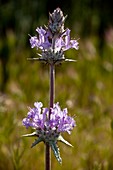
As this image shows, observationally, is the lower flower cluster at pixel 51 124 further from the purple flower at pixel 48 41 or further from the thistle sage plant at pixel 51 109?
the purple flower at pixel 48 41

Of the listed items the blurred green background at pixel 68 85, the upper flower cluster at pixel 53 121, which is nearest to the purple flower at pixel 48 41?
the upper flower cluster at pixel 53 121

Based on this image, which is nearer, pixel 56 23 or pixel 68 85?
pixel 56 23

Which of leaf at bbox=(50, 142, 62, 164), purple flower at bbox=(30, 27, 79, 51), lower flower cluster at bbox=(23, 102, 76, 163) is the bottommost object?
leaf at bbox=(50, 142, 62, 164)

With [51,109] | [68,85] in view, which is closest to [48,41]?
[51,109]

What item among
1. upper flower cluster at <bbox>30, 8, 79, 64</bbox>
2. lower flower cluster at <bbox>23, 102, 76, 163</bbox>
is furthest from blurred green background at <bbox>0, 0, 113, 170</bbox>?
upper flower cluster at <bbox>30, 8, 79, 64</bbox>

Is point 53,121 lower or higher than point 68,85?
lower

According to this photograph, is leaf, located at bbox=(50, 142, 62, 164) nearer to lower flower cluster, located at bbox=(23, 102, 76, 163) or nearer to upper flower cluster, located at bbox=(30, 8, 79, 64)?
lower flower cluster, located at bbox=(23, 102, 76, 163)

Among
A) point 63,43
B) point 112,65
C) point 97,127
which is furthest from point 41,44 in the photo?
point 112,65

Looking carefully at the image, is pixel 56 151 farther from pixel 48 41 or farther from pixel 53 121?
pixel 48 41
